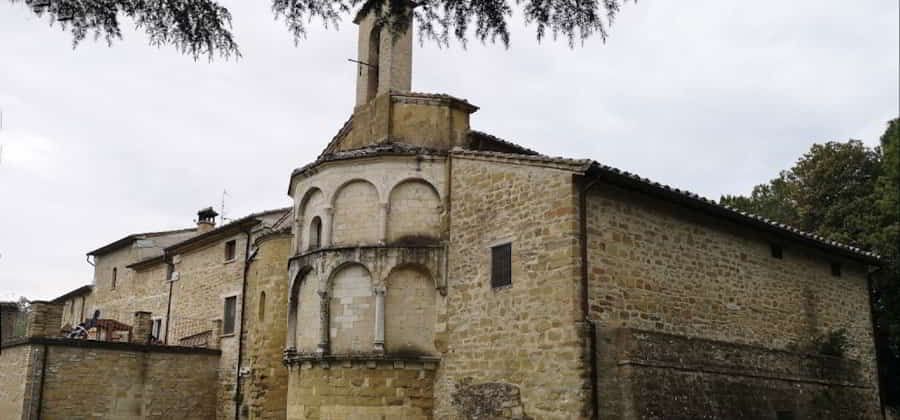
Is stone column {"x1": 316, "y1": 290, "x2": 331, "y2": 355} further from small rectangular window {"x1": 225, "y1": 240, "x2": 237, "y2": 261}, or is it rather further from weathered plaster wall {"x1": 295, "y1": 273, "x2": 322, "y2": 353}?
small rectangular window {"x1": 225, "y1": 240, "x2": 237, "y2": 261}

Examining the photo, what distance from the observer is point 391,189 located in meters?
15.9

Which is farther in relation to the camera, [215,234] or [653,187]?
[215,234]

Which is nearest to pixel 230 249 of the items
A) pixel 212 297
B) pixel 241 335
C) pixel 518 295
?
pixel 212 297

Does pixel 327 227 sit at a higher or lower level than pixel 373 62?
lower

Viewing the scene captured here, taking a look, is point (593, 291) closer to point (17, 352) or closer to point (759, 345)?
point (759, 345)

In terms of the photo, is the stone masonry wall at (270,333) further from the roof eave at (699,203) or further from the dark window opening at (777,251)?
the dark window opening at (777,251)

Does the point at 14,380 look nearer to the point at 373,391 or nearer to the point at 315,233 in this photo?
the point at 315,233

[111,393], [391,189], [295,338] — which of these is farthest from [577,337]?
[111,393]

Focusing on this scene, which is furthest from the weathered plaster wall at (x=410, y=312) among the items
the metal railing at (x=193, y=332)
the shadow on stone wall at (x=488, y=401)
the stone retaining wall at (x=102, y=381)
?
the metal railing at (x=193, y=332)

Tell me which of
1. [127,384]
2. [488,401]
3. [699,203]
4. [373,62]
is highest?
[373,62]

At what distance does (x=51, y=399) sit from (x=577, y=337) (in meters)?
13.9

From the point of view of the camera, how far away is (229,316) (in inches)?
955

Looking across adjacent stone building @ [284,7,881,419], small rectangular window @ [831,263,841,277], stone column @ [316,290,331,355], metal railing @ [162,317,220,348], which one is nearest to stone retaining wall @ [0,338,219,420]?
metal railing @ [162,317,220,348]

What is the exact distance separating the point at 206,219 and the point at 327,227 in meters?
15.8
